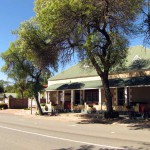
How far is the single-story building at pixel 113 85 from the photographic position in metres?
29.4

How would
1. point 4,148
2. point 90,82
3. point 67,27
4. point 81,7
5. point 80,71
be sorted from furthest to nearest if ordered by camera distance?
point 80,71
point 90,82
point 67,27
point 81,7
point 4,148

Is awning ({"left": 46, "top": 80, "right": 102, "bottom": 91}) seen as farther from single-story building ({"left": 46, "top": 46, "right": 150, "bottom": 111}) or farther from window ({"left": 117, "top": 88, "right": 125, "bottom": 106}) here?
window ({"left": 117, "top": 88, "right": 125, "bottom": 106})

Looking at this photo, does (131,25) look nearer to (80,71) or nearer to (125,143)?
(125,143)

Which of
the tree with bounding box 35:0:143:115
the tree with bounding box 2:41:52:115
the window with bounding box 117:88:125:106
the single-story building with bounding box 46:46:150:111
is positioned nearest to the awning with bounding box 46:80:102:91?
the single-story building with bounding box 46:46:150:111

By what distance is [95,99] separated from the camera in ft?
A: 120

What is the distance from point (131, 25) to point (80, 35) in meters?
3.64

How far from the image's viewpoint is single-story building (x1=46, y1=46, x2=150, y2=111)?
2941cm

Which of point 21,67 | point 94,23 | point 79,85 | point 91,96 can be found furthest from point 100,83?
point 94,23

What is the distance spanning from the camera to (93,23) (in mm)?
23109

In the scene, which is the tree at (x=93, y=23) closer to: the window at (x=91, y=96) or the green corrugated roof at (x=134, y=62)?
the green corrugated roof at (x=134, y=62)

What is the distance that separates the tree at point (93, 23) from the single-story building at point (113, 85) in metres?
2.76

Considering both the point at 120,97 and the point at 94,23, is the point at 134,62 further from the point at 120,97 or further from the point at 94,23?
the point at 94,23

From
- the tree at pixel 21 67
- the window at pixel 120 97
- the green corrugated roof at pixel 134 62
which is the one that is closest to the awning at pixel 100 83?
the green corrugated roof at pixel 134 62

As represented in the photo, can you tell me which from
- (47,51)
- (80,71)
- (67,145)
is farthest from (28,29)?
(67,145)
